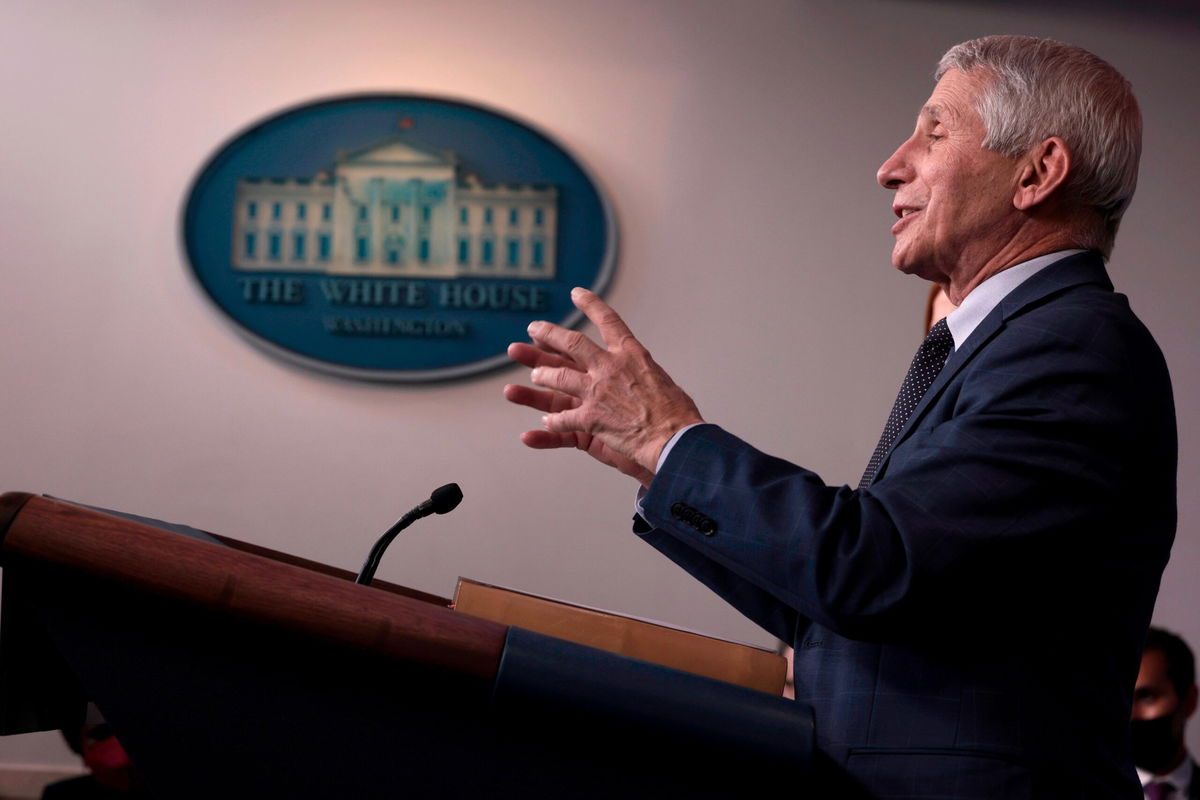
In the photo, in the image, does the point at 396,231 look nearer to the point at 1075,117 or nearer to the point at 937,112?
the point at 937,112

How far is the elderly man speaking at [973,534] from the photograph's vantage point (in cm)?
83

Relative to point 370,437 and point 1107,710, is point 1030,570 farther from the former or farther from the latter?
point 370,437

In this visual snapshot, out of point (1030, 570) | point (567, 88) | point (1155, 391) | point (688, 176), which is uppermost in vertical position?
point (567, 88)

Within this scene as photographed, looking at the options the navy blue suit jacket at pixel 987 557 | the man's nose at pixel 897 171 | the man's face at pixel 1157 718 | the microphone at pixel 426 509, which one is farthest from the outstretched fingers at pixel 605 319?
the man's face at pixel 1157 718

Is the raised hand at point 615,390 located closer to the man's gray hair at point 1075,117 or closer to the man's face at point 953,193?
the man's face at point 953,193

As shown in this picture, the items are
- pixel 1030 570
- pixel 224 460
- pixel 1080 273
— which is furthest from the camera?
pixel 224 460

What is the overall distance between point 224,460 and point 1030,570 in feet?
7.66

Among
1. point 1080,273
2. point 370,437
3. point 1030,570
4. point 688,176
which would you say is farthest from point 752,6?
point 1030,570

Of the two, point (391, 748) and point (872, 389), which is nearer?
point (391, 748)

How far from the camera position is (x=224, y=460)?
2.82 metres

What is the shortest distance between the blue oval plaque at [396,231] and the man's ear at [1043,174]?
5.90 ft

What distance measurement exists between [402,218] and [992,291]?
2.05 metres

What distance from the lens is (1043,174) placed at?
112 centimetres

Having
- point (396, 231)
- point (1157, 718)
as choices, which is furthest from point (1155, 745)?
point (396, 231)
